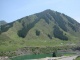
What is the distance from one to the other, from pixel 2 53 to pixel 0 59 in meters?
35.0

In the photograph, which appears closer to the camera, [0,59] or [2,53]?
[0,59]

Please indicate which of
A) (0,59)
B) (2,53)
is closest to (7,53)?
(2,53)

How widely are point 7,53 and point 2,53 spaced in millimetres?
4398

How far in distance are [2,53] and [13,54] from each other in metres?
9.62

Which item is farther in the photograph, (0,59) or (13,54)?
(13,54)

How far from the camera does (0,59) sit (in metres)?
164

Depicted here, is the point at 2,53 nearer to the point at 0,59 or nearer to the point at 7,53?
the point at 7,53

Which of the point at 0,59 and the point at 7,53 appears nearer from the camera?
the point at 0,59

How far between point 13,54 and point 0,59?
3515 cm

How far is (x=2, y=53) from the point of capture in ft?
652

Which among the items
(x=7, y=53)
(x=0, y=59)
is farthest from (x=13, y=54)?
(x=0, y=59)

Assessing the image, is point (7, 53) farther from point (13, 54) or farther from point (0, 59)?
point (0, 59)

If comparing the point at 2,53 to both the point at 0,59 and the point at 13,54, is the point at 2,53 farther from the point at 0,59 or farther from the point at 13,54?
the point at 0,59
